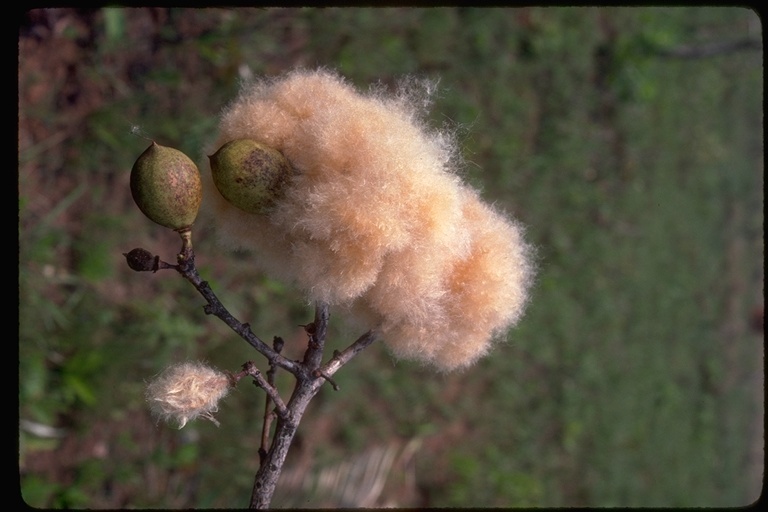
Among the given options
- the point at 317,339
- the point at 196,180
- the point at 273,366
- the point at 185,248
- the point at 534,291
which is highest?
the point at 196,180

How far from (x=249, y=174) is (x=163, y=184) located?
0.16m

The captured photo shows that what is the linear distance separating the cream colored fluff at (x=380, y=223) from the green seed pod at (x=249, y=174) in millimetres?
35

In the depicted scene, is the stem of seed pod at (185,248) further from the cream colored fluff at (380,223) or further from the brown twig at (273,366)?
the cream colored fluff at (380,223)

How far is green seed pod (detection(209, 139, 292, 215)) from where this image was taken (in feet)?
4.14

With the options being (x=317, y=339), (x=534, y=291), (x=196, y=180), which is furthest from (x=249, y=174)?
(x=534, y=291)

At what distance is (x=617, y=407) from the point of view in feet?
19.5

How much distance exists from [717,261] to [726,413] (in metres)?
1.77

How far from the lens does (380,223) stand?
1.26 m

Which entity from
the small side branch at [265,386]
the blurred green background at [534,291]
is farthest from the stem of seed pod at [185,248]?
the blurred green background at [534,291]

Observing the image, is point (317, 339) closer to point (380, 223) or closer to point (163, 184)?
point (380, 223)

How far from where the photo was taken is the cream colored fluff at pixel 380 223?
128cm

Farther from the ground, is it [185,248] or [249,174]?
[249,174]

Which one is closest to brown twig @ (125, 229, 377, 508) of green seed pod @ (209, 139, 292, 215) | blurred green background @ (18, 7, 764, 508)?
green seed pod @ (209, 139, 292, 215)

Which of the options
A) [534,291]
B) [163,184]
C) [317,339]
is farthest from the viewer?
[534,291]
